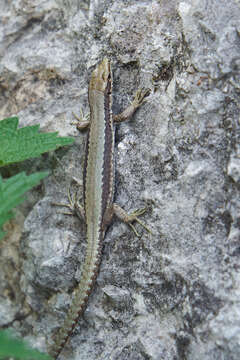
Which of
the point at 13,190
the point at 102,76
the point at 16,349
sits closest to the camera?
the point at 16,349

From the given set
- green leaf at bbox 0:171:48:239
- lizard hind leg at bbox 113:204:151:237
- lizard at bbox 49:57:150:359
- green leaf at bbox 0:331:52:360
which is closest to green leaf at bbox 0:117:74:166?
lizard at bbox 49:57:150:359

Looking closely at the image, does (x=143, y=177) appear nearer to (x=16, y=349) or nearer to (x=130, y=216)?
(x=130, y=216)

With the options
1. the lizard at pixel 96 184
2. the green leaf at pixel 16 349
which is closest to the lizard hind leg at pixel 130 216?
the lizard at pixel 96 184

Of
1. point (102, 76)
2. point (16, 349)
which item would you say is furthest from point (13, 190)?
point (102, 76)

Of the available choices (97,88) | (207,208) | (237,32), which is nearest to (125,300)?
(207,208)

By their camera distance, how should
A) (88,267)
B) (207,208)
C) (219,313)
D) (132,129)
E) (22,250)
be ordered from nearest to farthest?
(219,313), (207,208), (88,267), (132,129), (22,250)

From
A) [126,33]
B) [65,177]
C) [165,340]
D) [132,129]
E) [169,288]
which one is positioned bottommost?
[165,340]

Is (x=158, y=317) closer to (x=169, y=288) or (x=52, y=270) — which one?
(x=169, y=288)
